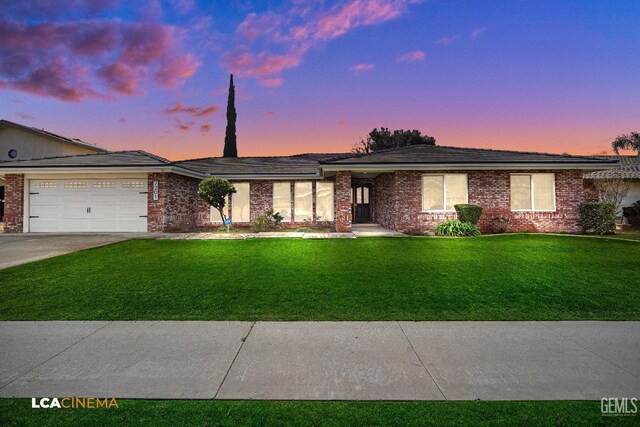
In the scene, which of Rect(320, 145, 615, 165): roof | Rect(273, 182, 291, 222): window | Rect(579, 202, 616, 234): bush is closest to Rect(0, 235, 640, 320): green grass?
Rect(579, 202, 616, 234): bush

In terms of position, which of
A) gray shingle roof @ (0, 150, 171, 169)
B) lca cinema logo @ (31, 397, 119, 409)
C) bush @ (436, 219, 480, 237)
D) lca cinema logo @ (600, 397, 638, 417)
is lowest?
lca cinema logo @ (600, 397, 638, 417)

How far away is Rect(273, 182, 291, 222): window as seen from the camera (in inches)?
731

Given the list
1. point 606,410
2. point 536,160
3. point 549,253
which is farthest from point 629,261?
point 606,410

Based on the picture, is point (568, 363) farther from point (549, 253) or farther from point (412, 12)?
point (412, 12)

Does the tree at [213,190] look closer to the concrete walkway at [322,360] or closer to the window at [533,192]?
the concrete walkway at [322,360]

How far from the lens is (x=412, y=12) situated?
1428cm

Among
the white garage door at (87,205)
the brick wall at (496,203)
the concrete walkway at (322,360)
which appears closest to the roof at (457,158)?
the brick wall at (496,203)

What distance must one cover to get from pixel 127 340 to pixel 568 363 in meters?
4.97

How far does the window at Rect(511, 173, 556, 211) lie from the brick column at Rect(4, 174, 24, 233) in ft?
73.3

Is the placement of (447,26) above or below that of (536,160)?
above

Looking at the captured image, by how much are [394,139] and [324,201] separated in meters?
29.4

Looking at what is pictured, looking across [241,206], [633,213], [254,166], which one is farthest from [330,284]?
[633,213]

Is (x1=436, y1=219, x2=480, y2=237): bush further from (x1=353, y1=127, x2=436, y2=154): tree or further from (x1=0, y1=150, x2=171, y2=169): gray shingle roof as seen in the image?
(x1=353, y1=127, x2=436, y2=154): tree

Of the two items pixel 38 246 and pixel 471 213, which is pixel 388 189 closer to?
pixel 471 213
